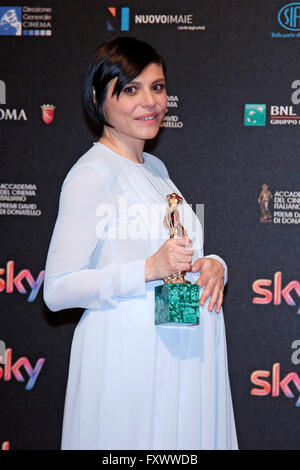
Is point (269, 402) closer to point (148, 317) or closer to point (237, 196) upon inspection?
point (237, 196)

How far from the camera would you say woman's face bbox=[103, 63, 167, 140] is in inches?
71.1

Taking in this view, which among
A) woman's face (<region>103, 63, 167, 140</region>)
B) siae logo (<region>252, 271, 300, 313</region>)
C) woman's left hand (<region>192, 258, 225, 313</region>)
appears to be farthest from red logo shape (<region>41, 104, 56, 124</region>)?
woman's left hand (<region>192, 258, 225, 313</region>)

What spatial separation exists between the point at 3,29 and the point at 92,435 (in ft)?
6.52

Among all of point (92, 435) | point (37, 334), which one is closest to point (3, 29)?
point (37, 334)

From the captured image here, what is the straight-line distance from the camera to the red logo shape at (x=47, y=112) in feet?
9.14

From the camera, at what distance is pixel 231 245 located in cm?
274

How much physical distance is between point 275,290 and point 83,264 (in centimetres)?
132

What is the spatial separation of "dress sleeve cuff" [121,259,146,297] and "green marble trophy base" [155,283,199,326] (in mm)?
69

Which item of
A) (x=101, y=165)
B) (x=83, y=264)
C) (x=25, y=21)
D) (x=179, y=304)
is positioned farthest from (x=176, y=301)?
(x=25, y=21)

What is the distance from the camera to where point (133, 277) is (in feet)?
5.27

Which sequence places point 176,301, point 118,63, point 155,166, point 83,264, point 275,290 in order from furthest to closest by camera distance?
point 275,290 < point 155,166 < point 118,63 < point 83,264 < point 176,301

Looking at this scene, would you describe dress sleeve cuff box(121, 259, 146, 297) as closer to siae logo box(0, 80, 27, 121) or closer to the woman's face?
the woman's face

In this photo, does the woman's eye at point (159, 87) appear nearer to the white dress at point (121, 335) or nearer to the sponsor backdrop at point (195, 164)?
the white dress at point (121, 335)

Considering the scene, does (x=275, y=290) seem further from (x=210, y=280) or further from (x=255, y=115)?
(x=210, y=280)
